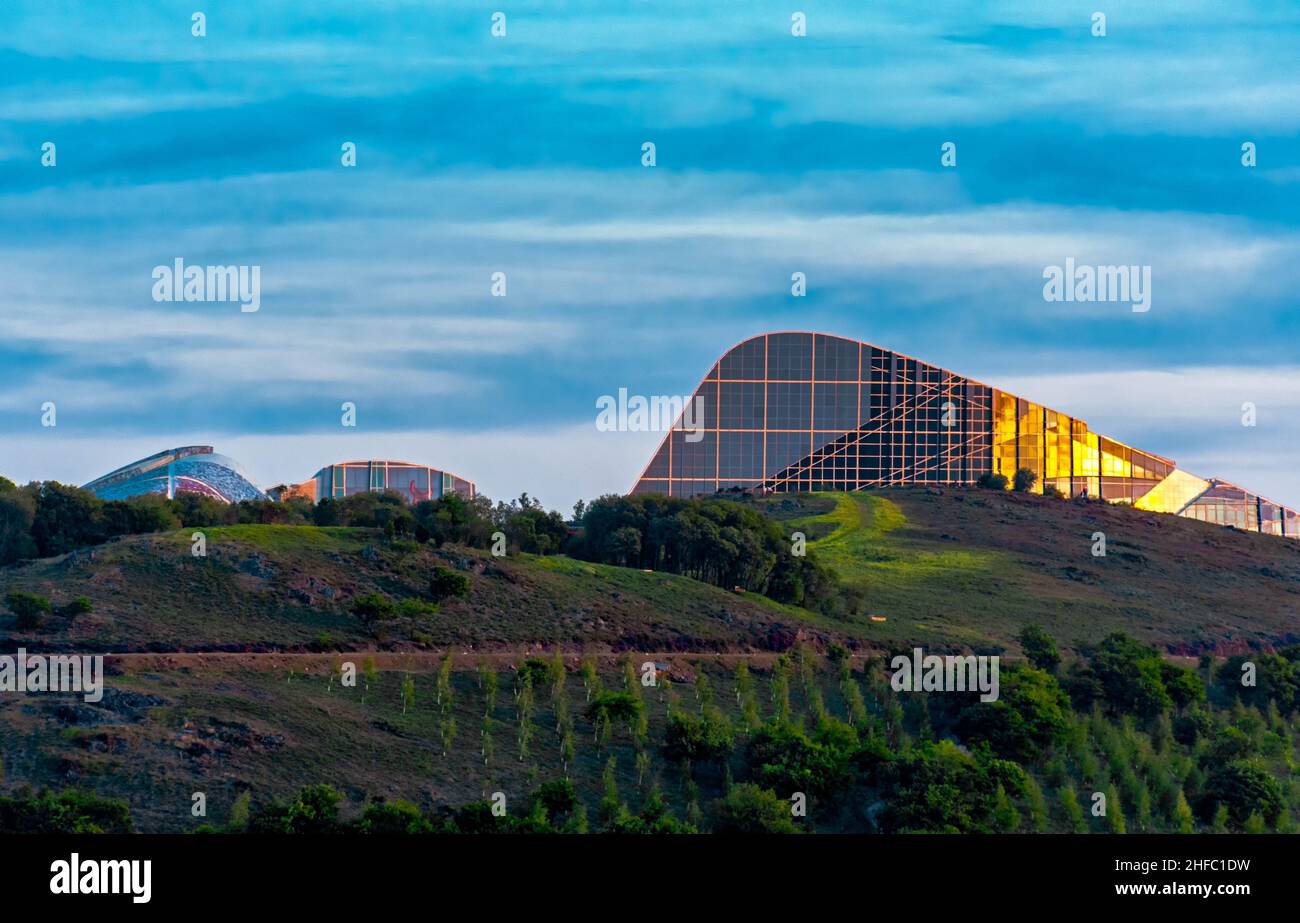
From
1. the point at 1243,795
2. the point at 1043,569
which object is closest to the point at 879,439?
the point at 1043,569

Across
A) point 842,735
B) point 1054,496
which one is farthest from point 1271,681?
point 1054,496

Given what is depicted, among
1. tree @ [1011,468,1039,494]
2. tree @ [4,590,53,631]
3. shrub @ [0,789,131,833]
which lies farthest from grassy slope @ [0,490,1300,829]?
tree @ [1011,468,1039,494]

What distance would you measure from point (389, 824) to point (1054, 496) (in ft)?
238

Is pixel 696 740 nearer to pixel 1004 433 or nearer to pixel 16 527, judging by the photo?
pixel 16 527

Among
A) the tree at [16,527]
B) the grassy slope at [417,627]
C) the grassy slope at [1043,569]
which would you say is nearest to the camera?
the grassy slope at [417,627]

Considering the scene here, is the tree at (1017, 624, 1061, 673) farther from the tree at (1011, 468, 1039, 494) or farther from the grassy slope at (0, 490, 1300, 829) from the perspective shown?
the tree at (1011, 468, 1039, 494)

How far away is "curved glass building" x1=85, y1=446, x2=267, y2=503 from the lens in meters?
96.4

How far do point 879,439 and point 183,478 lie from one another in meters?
40.5

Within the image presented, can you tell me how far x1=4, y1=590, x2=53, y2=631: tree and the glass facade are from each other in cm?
5230

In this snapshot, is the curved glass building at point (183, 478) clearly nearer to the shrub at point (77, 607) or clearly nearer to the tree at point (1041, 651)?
the shrub at point (77, 607)

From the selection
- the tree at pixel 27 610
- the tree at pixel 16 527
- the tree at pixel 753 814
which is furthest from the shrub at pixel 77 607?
the tree at pixel 753 814

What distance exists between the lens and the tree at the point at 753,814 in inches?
1602

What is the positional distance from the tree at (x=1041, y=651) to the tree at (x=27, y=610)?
99.6 ft
